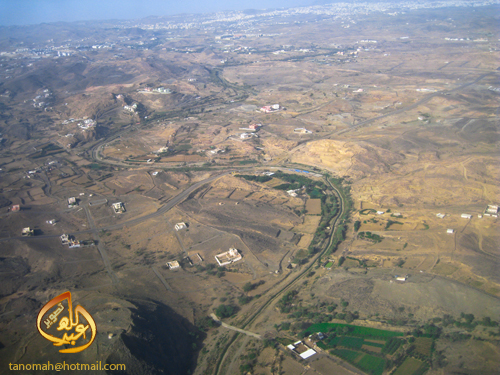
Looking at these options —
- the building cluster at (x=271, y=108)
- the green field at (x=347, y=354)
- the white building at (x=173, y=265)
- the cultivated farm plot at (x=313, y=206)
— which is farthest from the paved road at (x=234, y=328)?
the building cluster at (x=271, y=108)

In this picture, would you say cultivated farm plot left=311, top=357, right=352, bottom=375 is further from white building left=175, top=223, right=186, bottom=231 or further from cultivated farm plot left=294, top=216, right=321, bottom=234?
white building left=175, top=223, right=186, bottom=231

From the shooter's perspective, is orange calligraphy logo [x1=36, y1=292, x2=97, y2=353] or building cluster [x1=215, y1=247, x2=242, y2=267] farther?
building cluster [x1=215, y1=247, x2=242, y2=267]

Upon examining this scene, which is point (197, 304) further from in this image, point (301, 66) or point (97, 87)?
point (301, 66)

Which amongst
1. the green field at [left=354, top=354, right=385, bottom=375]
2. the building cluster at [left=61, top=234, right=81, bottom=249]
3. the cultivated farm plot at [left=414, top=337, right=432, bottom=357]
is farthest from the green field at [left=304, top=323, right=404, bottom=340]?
the building cluster at [left=61, top=234, right=81, bottom=249]

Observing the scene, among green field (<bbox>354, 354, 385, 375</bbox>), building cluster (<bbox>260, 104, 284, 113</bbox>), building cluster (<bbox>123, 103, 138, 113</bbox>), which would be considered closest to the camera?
green field (<bbox>354, 354, 385, 375</bbox>)

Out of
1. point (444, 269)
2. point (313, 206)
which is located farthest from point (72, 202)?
point (444, 269)

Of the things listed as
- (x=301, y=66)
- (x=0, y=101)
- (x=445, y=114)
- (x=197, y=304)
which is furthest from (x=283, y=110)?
(x=0, y=101)

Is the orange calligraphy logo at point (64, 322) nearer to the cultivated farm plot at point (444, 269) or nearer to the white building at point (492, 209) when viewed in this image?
the cultivated farm plot at point (444, 269)
